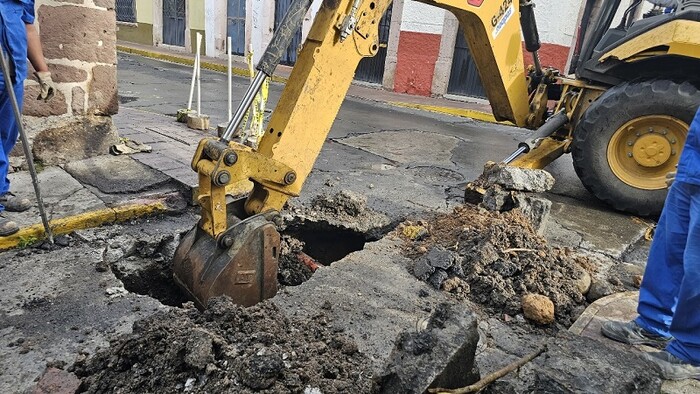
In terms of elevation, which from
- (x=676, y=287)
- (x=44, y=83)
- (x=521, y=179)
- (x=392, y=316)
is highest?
(x=44, y=83)

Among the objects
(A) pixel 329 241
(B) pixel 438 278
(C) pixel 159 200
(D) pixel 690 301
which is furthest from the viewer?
(A) pixel 329 241

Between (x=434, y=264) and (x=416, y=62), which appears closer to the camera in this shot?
(x=434, y=264)

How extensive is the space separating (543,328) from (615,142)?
2.88 m

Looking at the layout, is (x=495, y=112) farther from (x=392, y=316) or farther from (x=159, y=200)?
(x=159, y=200)

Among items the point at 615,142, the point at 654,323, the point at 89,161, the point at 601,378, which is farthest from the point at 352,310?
the point at 615,142

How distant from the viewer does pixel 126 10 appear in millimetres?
21969

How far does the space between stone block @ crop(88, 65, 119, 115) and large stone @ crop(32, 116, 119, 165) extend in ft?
0.30

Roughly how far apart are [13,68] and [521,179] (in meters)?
4.00

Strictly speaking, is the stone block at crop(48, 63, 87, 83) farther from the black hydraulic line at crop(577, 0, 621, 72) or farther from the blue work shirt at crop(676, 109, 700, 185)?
the black hydraulic line at crop(577, 0, 621, 72)

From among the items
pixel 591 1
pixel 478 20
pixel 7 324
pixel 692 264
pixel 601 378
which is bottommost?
pixel 7 324

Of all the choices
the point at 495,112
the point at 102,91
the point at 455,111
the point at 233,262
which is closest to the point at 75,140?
the point at 102,91

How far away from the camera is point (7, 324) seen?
8.46 ft

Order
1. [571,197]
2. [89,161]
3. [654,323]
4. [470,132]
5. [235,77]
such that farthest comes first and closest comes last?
[235,77] < [470,132] < [571,197] < [89,161] < [654,323]

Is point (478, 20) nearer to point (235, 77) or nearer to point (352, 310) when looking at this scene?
point (352, 310)
